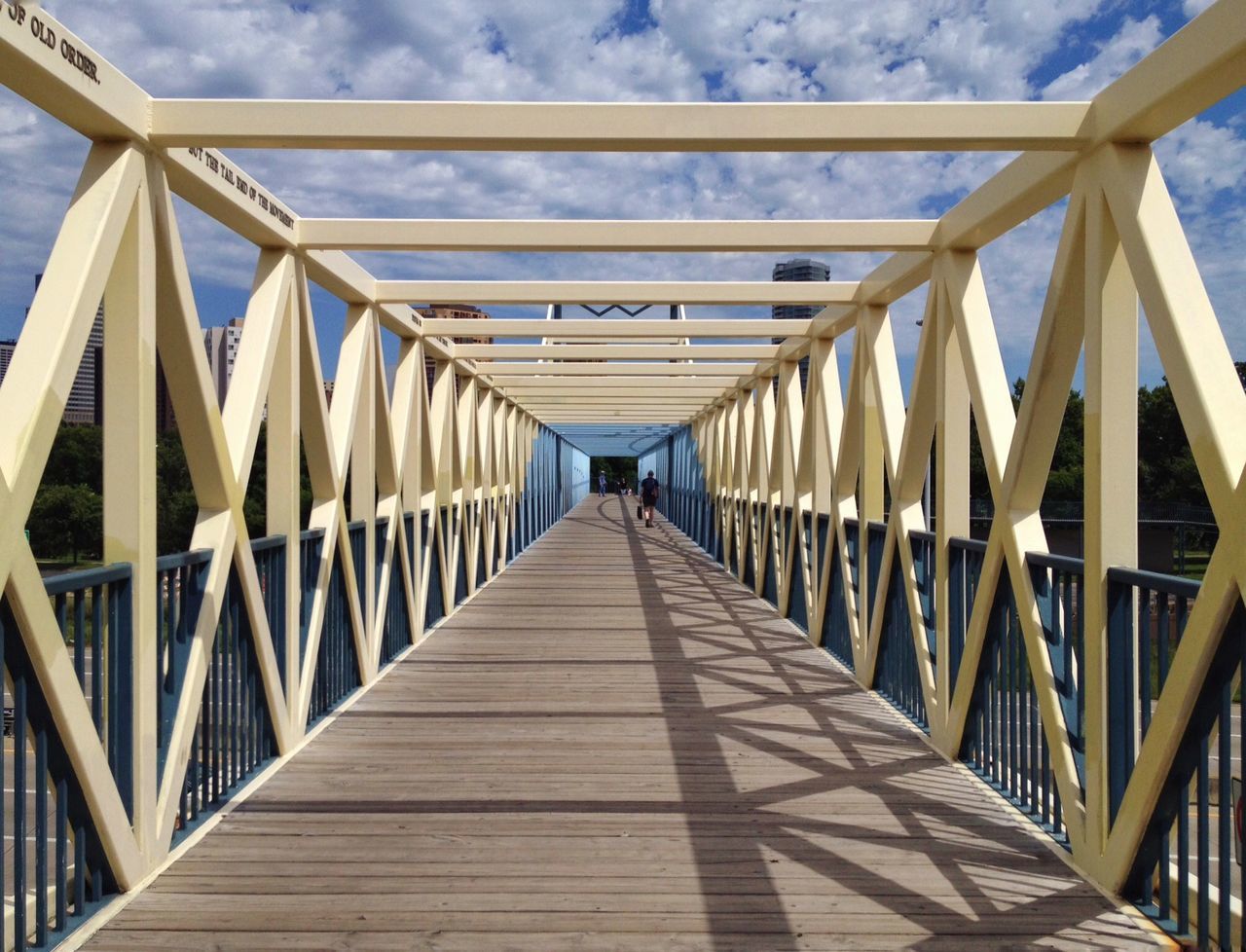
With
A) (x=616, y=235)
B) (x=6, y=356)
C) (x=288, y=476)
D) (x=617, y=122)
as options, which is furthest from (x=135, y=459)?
(x=616, y=235)

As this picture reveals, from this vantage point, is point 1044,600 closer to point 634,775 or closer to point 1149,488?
point 634,775

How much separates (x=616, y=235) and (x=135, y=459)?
2.95 metres

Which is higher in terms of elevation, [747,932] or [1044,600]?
[1044,600]

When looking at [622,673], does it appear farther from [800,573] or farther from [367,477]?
[800,573]

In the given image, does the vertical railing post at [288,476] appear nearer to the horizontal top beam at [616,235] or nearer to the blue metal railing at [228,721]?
the blue metal railing at [228,721]

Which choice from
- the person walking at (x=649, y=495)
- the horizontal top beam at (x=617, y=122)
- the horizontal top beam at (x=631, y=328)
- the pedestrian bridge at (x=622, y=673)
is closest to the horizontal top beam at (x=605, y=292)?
the pedestrian bridge at (x=622, y=673)

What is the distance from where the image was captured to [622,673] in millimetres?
7508

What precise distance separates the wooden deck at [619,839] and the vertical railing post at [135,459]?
459 millimetres

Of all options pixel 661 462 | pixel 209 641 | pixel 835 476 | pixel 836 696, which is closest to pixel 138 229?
pixel 209 641

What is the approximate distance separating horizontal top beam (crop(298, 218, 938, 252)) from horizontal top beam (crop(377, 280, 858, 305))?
1816 mm

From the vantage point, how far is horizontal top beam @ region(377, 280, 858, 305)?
774 centimetres

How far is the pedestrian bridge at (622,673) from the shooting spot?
318cm

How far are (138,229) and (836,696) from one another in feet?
15.8

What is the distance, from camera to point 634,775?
490 cm
